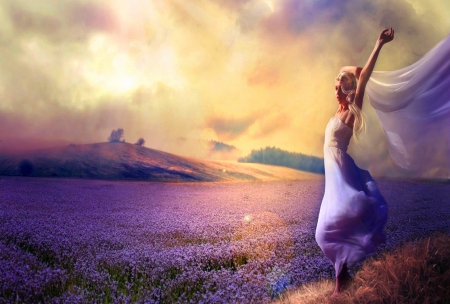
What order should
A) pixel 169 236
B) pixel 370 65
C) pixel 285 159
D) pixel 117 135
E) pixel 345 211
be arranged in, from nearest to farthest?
pixel 345 211 < pixel 370 65 < pixel 169 236 < pixel 117 135 < pixel 285 159

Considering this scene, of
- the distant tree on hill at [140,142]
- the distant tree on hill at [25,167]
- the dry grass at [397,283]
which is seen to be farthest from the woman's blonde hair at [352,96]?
the distant tree on hill at [25,167]

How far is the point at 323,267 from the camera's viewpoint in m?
3.41

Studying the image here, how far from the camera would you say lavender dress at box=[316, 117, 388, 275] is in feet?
9.50

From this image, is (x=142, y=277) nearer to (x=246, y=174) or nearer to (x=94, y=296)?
(x=94, y=296)

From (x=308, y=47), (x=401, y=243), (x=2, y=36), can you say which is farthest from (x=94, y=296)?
(x=308, y=47)

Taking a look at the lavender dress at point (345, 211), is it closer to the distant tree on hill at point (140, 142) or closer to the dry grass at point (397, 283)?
the dry grass at point (397, 283)

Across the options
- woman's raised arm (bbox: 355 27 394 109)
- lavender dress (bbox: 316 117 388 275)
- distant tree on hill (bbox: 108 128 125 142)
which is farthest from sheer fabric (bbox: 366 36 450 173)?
distant tree on hill (bbox: 108 128 125 142)

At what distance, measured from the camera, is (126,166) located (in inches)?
153

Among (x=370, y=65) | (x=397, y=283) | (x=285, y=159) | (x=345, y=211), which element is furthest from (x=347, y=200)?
(x=285, y=159)

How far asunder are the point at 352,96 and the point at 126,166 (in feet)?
7.94

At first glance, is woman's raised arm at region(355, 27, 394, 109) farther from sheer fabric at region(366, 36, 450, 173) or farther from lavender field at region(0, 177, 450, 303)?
lavender field at region(0, 177, 450, 303)

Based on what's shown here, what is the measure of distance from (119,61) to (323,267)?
9.71 ft

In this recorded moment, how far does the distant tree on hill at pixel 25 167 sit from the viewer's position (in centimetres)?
347

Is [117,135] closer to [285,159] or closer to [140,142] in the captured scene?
[140,142]
